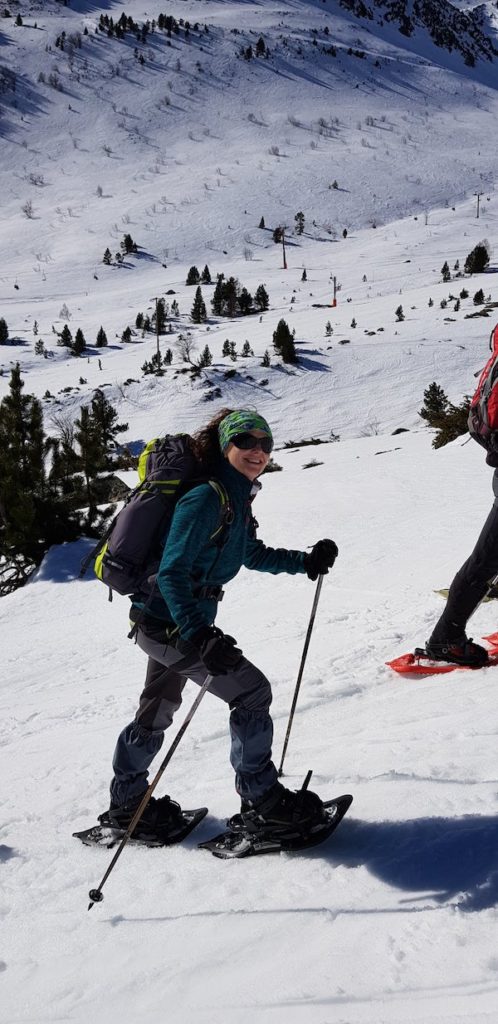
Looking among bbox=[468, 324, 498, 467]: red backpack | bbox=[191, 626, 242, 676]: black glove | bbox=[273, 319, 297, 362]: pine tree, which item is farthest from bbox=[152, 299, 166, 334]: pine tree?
bbox=[191, 626, 242, 676]: black glove

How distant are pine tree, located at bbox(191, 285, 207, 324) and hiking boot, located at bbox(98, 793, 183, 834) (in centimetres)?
5366

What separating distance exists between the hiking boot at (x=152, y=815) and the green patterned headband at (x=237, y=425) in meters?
1.77

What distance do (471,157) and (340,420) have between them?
91323mm

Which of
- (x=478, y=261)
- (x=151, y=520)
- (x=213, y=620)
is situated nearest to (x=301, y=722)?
(x=213, y=620)

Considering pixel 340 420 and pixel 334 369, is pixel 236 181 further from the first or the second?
pixel 340 420

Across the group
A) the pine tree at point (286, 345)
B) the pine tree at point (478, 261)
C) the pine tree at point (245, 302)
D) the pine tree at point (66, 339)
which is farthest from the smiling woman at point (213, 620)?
the pine tree at point (478, 261)

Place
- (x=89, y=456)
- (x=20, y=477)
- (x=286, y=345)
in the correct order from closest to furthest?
(x=20, y=477)
(x=89, y=456)
(x=286, y=345)

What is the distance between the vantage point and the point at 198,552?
2.62m

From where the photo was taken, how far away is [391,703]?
14.4ft

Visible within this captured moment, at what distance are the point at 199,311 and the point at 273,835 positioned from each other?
54601 mm

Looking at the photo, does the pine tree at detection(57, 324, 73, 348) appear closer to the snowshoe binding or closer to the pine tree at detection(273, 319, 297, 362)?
the pine tree at detection(273, 319, 297, 362)

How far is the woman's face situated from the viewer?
2.76 m

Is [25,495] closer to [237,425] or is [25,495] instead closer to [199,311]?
[237,425]

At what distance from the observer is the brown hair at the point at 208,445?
281 centimetres
